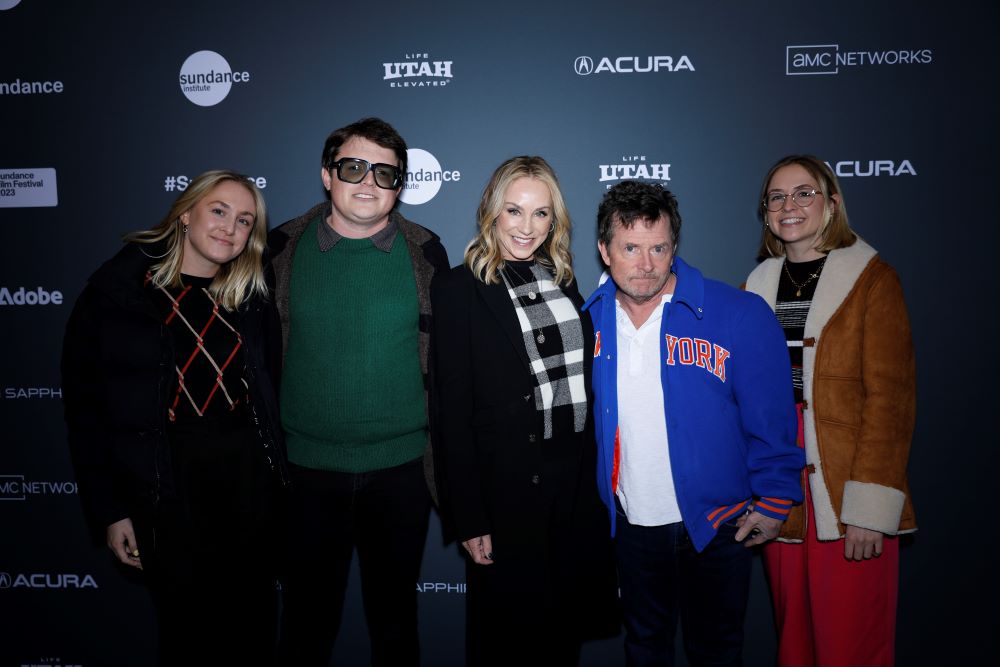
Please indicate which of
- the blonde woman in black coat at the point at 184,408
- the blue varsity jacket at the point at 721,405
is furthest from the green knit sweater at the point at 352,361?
the blue varsity jacket at the point at 721,405

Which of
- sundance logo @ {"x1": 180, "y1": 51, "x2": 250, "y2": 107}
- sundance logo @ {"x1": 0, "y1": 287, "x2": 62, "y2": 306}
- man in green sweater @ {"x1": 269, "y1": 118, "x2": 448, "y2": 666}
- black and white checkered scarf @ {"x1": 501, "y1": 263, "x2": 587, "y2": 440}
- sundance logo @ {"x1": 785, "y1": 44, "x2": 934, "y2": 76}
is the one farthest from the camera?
sundance logo @ {"x1": 0, "y1": 287, "x2": 62, "y2": 306}

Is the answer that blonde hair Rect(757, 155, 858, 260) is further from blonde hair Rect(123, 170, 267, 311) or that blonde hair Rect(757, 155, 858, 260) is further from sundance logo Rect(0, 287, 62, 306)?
sundance logo Rect(0, 287, 62, 306)

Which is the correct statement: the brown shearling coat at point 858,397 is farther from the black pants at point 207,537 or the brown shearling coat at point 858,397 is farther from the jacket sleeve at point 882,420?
the black pants at point 207,537

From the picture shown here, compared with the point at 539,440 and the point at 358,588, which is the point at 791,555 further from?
the point at 358,588

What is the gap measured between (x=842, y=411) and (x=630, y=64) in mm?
1630

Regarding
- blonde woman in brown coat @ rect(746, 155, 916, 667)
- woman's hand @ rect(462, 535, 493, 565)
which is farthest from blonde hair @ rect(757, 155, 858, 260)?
woman's hand @ rect(462, 535, 493, 565)

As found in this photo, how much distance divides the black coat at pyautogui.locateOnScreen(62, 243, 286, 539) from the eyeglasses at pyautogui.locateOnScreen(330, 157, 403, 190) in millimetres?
530

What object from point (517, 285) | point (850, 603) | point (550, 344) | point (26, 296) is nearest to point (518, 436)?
point (550, 344)

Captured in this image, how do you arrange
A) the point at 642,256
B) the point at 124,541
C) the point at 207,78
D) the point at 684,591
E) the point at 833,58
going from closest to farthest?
1. the point at 642,256
2. the point at 684,591
3. the point at 124,541
4. the point at 833,58
5. the point at 207,78

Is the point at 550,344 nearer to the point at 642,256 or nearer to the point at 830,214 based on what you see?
the point at 642,256

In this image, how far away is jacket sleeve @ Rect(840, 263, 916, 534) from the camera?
5.39 ft

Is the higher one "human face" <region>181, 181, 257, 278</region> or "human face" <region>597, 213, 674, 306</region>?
"human face" <region>181, 181, 257, 278</region>

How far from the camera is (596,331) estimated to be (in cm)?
173

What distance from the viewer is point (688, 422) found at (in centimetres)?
153
